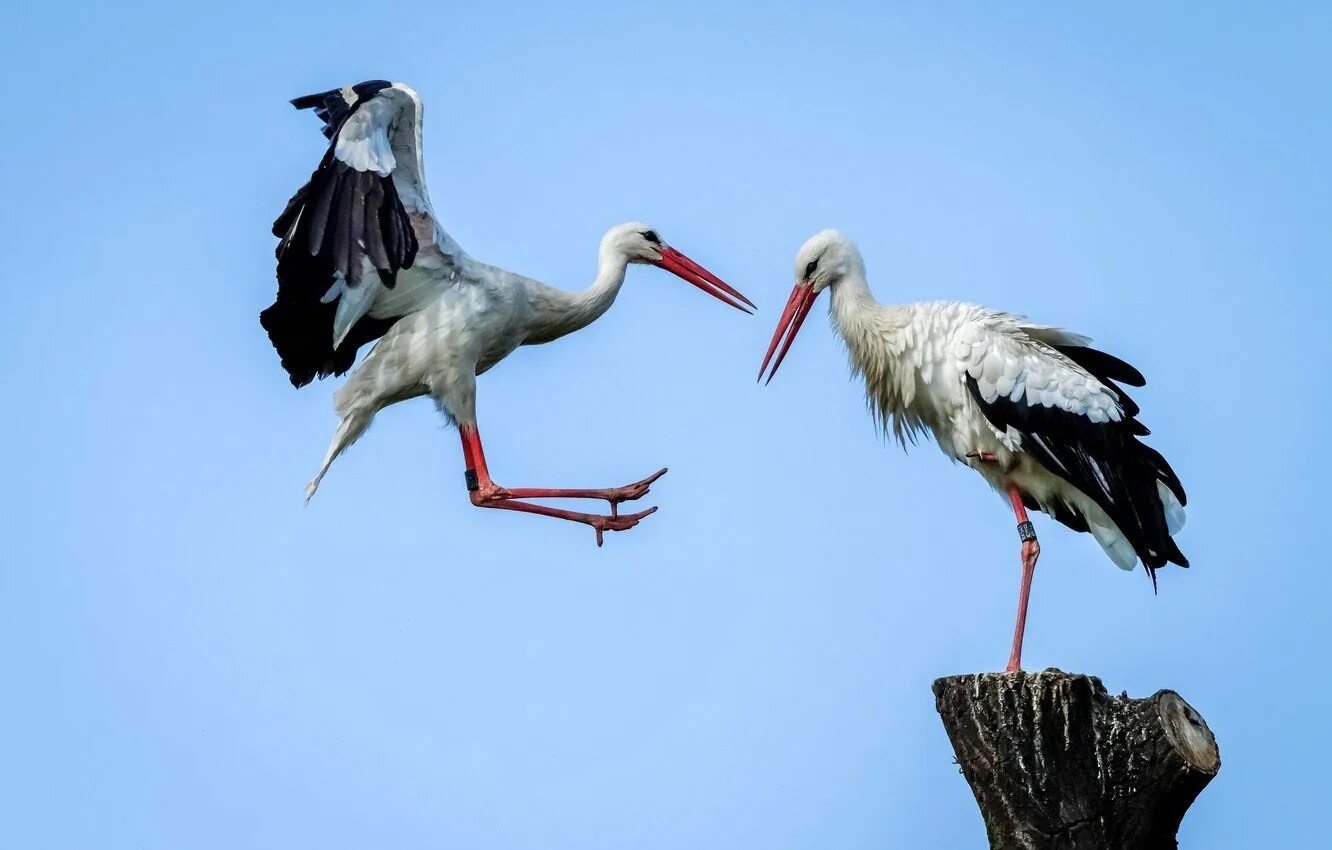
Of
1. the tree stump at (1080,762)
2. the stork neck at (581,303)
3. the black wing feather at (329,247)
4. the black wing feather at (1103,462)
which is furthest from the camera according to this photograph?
the stork neck at (581,303)

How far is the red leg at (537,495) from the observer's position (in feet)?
23.6

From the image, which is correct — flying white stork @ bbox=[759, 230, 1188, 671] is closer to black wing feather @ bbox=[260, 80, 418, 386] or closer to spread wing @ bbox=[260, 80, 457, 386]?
spread wing @ bbox=[260, 80, 457, 386]

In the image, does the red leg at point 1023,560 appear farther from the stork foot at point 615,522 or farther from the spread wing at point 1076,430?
the stork foot at point 615,522

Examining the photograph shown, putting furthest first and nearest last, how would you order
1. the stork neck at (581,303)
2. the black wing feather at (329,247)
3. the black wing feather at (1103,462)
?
the stork neck at (581,303), the black wing feather at (1103,462), the black wing feather at (329,247)

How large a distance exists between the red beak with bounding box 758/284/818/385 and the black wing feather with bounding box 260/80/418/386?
5.88 feet

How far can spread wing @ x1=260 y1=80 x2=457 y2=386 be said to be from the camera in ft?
20.6

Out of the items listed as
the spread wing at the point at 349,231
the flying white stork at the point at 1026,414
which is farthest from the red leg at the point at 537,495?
the flying white stork at the point at 1026,414

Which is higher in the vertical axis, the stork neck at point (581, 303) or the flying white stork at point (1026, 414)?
the stork neck at point (581, 303)

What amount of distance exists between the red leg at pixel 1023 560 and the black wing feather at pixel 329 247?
8.97 ft

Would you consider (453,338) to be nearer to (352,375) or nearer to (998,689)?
(352,375)

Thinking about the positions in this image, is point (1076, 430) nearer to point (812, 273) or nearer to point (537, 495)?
point (812, 273)

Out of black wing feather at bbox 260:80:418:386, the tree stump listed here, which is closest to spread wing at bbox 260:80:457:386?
black wing feather at bbox 260:80:418:386

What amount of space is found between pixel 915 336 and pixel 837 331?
0.58 meters

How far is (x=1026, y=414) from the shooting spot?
6.90m
